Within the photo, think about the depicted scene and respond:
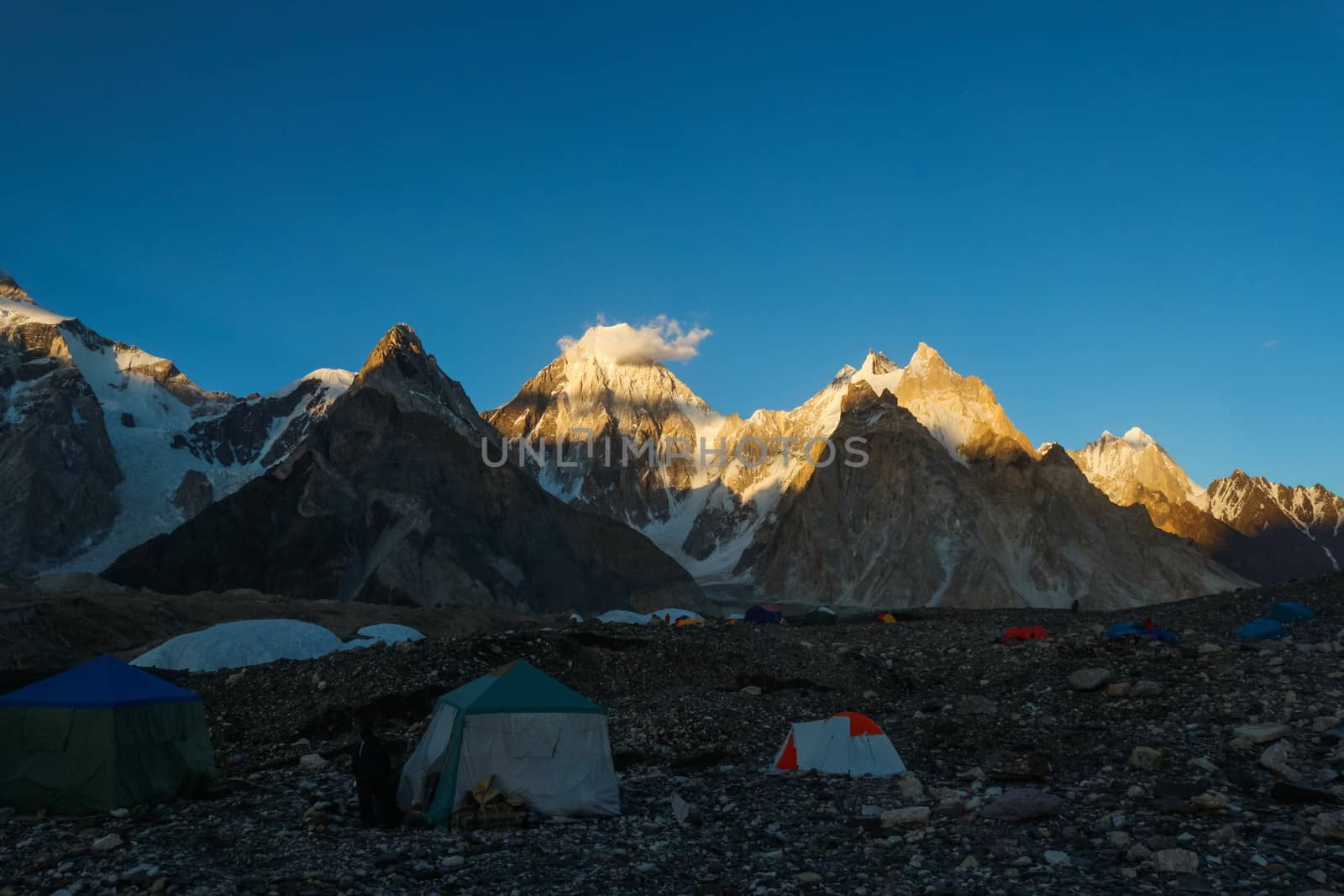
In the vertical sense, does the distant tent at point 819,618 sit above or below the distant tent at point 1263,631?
below

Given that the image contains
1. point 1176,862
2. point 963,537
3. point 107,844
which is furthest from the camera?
point 963,537

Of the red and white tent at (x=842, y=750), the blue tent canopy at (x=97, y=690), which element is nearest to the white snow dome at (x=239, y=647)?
the blue tent canopy at (x=97, y=690)

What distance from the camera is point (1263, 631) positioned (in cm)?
2458

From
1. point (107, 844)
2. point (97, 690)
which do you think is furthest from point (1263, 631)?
point (97, 690)

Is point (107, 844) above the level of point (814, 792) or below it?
below

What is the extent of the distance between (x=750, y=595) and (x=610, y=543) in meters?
40.1

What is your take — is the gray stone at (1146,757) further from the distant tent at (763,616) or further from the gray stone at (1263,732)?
the distant tent at (763,616)

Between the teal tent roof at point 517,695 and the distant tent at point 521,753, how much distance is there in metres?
0.01

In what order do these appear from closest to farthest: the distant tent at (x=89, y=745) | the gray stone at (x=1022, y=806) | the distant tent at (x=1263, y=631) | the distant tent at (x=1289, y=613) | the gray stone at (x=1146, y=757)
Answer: the gray stone at (x=1022, y=806)
the distant tent at (x=89, y=745)
the gray stone at (x=1146, y=757)
the distant tent at (x=1263, y=631)
the distant tent at (x=1289, y=613)

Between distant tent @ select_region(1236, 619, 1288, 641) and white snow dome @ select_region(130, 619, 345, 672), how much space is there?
2385cm

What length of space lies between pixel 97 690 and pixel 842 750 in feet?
34.8

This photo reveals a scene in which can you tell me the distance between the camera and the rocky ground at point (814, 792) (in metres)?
9.83

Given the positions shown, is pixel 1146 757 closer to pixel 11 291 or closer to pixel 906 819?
pixel 906 819

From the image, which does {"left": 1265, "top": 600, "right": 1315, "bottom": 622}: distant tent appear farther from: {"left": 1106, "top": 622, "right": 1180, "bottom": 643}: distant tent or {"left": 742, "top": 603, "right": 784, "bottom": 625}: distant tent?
{"left": 742, "top": 603, "right": 784, "bottom": 625}: distant tent
